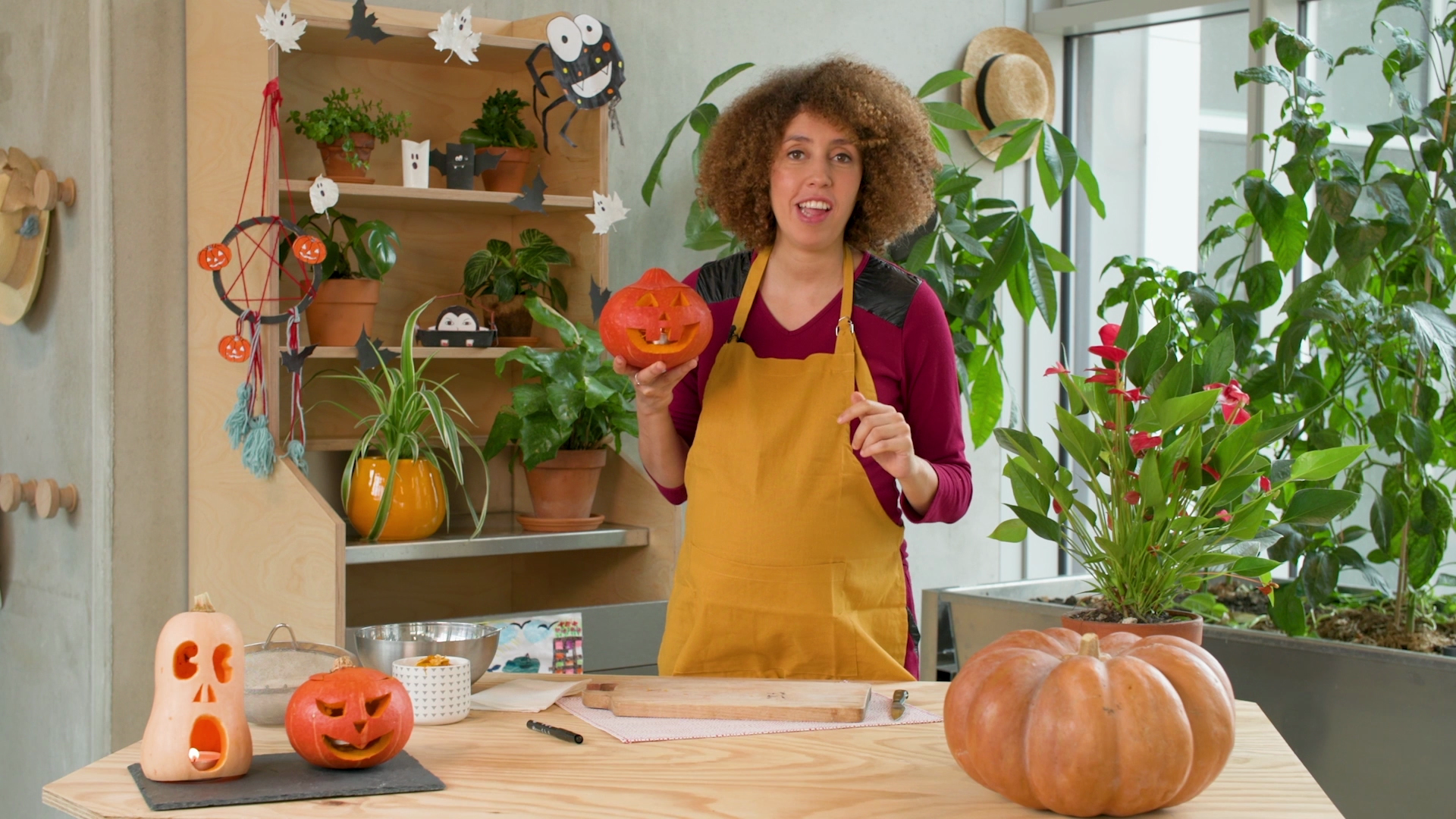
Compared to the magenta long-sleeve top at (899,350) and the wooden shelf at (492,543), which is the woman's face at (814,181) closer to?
the magenta long-sleeve top at (899,350)

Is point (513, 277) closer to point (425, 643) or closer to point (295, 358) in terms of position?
point (295, 358)

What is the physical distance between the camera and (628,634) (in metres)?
2.83

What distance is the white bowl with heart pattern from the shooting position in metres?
1.45

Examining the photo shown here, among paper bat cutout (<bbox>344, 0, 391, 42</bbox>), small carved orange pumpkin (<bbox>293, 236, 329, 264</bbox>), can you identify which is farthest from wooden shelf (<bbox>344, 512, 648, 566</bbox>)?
paper bat cutout (<bbox>344, 0, 391, 42</bbox>)

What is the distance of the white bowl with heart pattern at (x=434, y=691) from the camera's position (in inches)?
57.0

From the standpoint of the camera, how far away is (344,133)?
2.79 meters

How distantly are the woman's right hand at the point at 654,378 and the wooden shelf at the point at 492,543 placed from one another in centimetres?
98

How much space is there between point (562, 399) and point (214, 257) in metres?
0.73

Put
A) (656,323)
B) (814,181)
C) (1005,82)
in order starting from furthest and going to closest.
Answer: (1005,82) → (814,181) → (656,323)

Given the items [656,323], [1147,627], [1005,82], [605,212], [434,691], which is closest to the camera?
[434,691]

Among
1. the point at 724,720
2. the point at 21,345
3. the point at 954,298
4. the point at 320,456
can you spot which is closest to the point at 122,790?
the point at 724,720

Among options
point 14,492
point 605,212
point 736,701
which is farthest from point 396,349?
point 736,701

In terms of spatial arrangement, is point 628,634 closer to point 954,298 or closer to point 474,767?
point 954,298

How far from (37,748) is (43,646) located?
23 centimetres
